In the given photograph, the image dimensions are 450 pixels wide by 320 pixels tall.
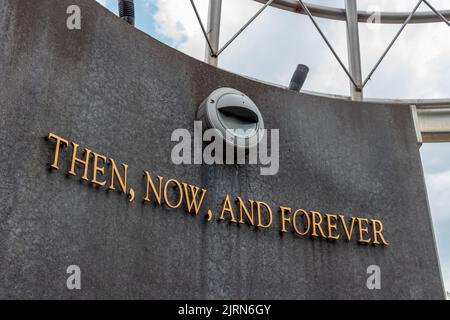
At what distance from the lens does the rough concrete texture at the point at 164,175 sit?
3.84 metres

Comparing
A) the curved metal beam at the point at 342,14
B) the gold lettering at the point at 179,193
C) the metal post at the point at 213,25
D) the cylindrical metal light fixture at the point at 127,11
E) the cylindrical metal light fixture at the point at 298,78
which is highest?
the curved metal beam at the point at 342,14

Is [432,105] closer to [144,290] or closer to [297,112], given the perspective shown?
[297,112]

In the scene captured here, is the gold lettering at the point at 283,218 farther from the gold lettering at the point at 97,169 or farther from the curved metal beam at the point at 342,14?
the curved metal beam at the point at 342,14

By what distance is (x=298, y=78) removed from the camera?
24.2 feet

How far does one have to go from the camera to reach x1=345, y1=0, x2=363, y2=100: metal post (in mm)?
8195

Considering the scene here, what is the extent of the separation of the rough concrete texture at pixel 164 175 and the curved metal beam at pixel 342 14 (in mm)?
3203

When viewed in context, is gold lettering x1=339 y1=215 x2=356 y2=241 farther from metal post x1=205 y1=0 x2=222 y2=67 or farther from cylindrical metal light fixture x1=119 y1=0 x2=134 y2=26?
cylindrical metal light fixture x1=119 y1=0 x2=134 y2=26

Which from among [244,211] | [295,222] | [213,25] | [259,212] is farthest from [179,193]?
[213,25]

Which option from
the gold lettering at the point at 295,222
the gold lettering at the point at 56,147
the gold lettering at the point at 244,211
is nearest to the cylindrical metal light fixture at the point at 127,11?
the gold lettering at the point at 56,147

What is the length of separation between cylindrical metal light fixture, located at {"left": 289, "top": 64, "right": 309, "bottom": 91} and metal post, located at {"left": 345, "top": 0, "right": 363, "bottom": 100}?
112cm

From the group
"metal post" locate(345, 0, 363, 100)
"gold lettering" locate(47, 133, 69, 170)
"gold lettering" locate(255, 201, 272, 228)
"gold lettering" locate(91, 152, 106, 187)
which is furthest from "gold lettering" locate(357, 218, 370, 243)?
"gold lettering" locate(47, 133, 69, 170)

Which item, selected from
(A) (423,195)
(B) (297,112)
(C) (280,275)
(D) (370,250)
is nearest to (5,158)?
(C) (280,275)

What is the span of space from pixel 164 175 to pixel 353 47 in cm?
533

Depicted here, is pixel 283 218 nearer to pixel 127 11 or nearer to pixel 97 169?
pixel 97 169
